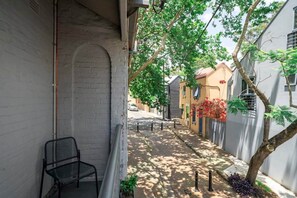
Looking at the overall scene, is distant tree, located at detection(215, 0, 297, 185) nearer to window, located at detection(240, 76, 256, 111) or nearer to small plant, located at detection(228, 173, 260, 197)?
small plant, located at detection(228, 173, 260, 197)

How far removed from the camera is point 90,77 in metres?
3.51

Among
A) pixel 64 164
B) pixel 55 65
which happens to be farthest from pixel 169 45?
pixel 64 164

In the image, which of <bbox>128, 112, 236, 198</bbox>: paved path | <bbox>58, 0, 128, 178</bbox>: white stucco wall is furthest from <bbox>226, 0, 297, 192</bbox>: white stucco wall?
<bbox>58, 0, 128, 178</bbox>: white stucco wall

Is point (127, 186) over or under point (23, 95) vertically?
under

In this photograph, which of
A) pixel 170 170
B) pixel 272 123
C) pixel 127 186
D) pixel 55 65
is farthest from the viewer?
pixel 170 170

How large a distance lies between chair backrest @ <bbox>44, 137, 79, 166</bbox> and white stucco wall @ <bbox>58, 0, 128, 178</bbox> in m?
0.14

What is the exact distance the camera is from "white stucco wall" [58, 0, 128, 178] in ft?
11.1

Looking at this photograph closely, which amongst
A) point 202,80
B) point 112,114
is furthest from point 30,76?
point 202,80

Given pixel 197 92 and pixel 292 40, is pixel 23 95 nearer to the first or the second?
pixel 292 40

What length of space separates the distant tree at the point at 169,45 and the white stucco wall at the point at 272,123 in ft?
6.56

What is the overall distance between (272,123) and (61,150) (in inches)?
267

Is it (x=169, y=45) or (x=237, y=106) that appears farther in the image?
(x=169, y=45)

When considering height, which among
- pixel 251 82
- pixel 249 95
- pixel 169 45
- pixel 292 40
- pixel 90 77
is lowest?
pixel 249 95

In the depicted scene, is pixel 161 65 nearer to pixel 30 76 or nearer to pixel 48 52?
pixel 48 52
